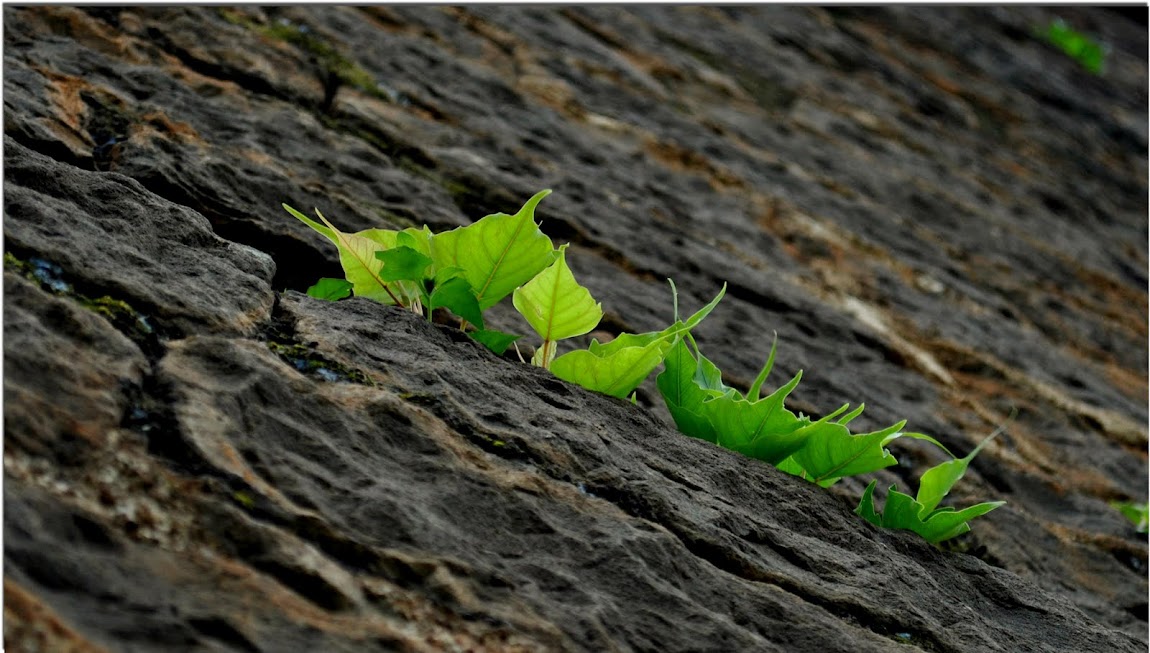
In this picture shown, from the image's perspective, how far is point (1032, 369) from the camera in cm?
477

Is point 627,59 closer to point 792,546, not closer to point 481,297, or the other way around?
point 481,297

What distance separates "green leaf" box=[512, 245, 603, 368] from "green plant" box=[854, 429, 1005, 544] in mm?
795

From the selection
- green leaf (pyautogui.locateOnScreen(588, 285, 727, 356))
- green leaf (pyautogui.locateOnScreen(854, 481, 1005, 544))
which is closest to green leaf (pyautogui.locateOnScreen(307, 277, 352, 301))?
green leaf (pyautogui.locateOnScreen(588, 285, 727, 356))

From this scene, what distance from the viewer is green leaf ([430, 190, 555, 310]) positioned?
7.39 feet

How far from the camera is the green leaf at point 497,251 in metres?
2.25

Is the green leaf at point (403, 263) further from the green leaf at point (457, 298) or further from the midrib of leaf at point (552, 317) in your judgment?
the midrib of leaf at point (552, 317)

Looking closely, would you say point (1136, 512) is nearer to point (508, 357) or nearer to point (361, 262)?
point (508, 357)

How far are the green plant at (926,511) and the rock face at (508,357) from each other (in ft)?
0.20

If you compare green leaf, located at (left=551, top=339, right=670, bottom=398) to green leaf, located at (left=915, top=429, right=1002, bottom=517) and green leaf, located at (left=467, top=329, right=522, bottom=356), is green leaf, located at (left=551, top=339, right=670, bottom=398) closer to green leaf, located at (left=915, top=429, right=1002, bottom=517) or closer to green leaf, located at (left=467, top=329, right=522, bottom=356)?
green leaf, located at (left=467, top=329, right=522, bottom=356)

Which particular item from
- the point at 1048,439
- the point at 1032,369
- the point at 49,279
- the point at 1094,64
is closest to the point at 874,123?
the point at 1032,369

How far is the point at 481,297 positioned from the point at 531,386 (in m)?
0.24

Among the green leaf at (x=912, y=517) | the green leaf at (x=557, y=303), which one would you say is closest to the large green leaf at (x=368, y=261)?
the green leaf at (x=557, y=303)

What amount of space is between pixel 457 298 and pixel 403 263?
0.15 m

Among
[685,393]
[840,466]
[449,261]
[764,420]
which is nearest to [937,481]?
[840,466]
